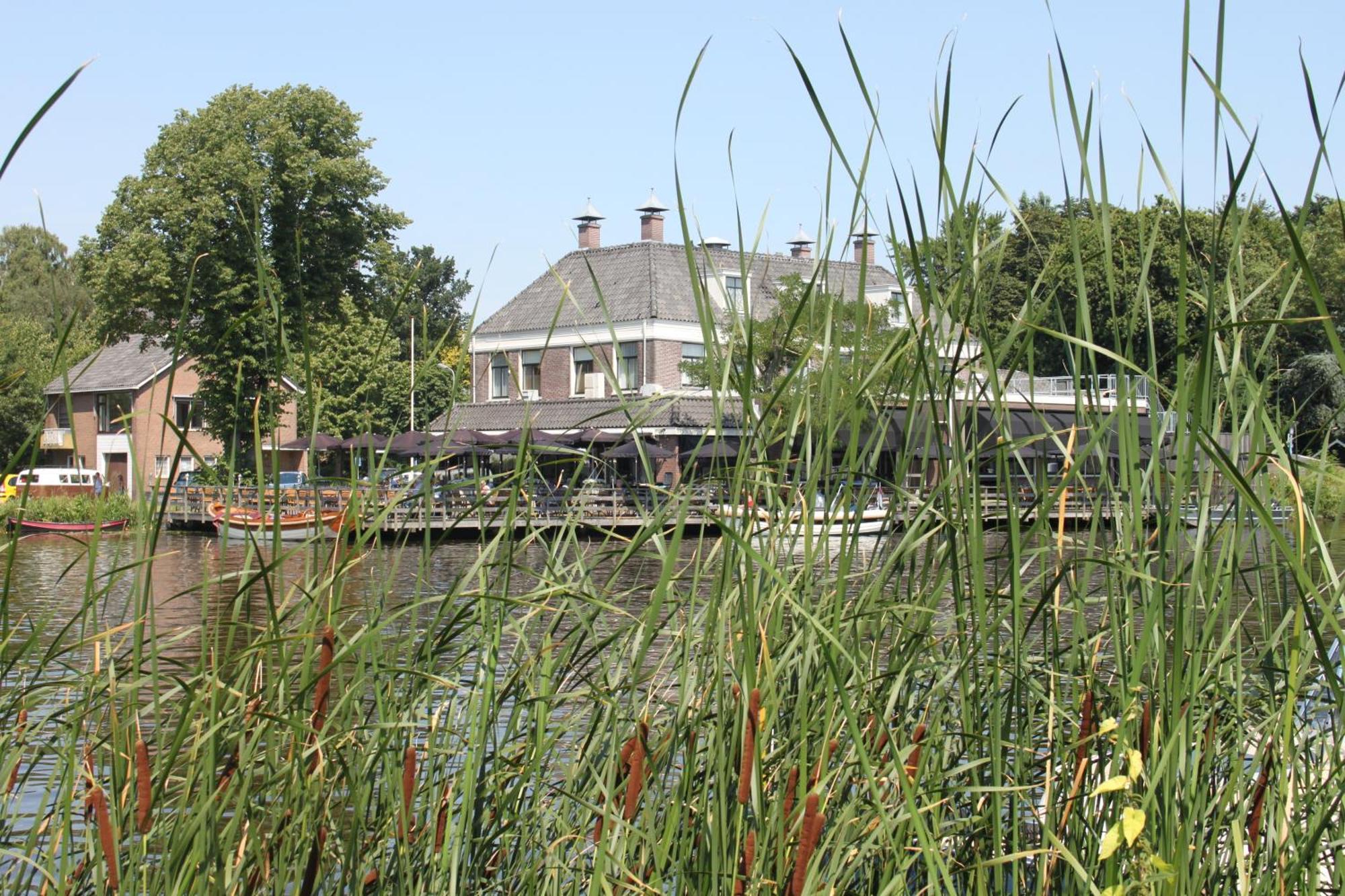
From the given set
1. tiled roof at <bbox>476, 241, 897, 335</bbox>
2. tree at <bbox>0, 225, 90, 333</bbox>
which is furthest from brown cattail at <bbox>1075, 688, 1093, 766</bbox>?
tree at <bbox>0, 225, 90, 333</bbox>

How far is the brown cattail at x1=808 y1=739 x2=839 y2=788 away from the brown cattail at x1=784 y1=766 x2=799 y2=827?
0.09ft

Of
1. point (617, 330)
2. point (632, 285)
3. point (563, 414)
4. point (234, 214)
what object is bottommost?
point (563, 414)

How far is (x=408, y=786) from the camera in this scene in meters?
2.39

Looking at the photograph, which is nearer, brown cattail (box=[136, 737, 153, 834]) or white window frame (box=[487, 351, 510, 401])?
brown cattail (box=[136, 737, 153, 834])

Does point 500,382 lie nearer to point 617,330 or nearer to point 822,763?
point 617,330

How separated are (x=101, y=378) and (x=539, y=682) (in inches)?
2092

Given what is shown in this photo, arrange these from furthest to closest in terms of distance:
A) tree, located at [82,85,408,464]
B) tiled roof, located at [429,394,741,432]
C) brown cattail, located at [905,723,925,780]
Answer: tree, located at [82,85,408,464], tiled roof, located at [429,394,741,432], brown cattail, located at [905,723,925,780]

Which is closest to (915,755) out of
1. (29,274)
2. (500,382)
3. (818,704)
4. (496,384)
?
(818,704)

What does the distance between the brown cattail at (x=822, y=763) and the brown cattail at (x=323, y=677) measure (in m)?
0.77

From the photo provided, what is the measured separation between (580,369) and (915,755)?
39.1m

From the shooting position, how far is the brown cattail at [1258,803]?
246 centimetres

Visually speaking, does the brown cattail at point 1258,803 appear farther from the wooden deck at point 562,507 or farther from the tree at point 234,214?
the tree at point 234,214

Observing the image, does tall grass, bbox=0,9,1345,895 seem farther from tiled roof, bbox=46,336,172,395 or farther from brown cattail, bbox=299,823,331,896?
tiled roof, bbox=46,336,172,395

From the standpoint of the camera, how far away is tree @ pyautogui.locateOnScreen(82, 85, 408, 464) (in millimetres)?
36531
